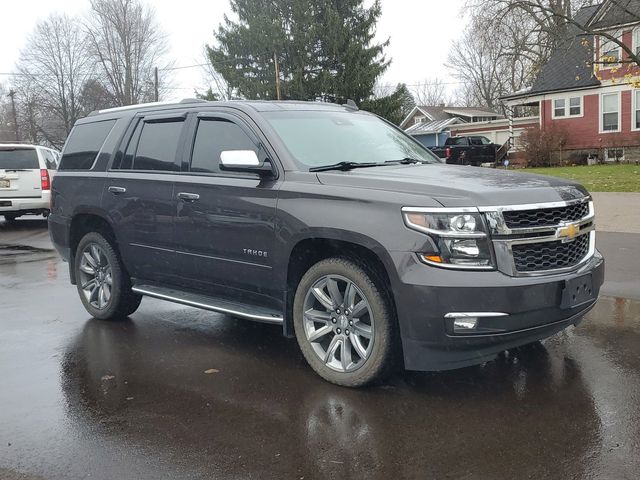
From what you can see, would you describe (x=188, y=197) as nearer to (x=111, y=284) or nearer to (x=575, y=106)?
(x=111, y=284)

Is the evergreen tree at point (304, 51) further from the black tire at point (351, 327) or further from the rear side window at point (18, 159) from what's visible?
the black tire at point (351, 327)

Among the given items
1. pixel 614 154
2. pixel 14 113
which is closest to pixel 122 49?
pixel 14 113

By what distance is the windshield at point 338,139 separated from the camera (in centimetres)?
490

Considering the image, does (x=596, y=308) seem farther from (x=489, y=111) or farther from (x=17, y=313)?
(x=489, y=111)

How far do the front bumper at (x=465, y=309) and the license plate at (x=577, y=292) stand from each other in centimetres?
3

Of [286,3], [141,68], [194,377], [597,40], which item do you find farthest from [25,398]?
[141,68]

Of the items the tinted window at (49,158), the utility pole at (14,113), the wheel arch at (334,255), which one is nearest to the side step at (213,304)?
the wheel arch at (334,255)

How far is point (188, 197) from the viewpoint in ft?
16.9

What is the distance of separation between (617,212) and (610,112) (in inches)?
933

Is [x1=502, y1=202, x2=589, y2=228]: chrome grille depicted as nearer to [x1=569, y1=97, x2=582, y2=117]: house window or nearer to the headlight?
the headlight

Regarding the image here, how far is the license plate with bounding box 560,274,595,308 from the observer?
3951 millimetres

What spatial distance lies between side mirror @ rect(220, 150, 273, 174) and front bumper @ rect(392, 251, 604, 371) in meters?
1.28

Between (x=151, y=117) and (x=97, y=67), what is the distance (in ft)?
184

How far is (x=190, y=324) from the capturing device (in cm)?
619
